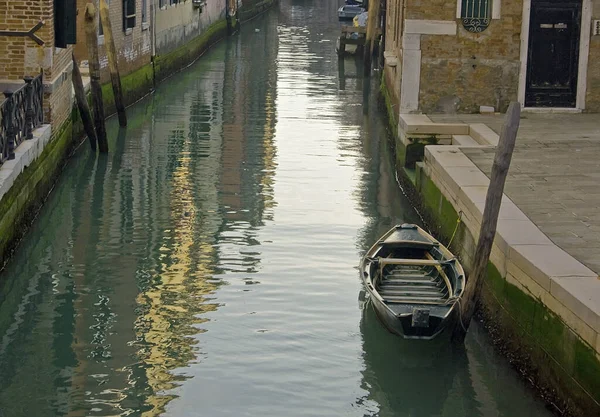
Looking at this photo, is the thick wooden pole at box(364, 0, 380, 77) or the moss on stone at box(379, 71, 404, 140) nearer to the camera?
the moss on stone at box(379, 71, 404, 140)

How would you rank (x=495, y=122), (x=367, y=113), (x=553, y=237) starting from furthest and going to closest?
(x=367, y=113)
(x=495, y=122)
(x=553, y=237)

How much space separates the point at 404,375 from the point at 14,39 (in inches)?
319

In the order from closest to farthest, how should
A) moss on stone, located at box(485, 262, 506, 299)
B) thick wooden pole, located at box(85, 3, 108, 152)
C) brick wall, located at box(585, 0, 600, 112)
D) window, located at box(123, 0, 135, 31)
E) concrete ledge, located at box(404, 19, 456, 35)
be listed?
moss on stone, located at box(485, 262, 506, 299) → concrete ledge, located at box(404, 19, 456, 35) → thick wooden pole, located at box(85, 3, 108, 152) → brick wall, located at box(585, 0, 600, 112) → window, located at box(123, 0, 135, 31)

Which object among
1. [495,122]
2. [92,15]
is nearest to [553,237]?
[495,122]

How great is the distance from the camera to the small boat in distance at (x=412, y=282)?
30.2 ft

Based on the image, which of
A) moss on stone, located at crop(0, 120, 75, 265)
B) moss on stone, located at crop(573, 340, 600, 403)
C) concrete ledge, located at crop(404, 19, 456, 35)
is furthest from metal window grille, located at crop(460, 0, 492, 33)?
moss on stone, located at crop(573, 340, 600, 403)

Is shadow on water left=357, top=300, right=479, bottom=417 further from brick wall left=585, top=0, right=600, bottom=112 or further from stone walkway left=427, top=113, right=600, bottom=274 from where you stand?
brick wall left=585, top=0, right=600, bottom=112

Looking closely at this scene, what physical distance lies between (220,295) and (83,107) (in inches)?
273

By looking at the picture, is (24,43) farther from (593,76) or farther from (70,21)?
(593,76)

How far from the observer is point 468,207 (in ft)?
36.8

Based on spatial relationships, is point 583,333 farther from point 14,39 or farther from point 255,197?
point 14,39

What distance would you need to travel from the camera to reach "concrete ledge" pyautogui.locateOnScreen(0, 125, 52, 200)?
11.3 metres

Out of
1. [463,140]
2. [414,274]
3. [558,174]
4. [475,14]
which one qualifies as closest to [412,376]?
[414,274]

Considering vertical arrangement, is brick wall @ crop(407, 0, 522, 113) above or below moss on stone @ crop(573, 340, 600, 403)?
above
